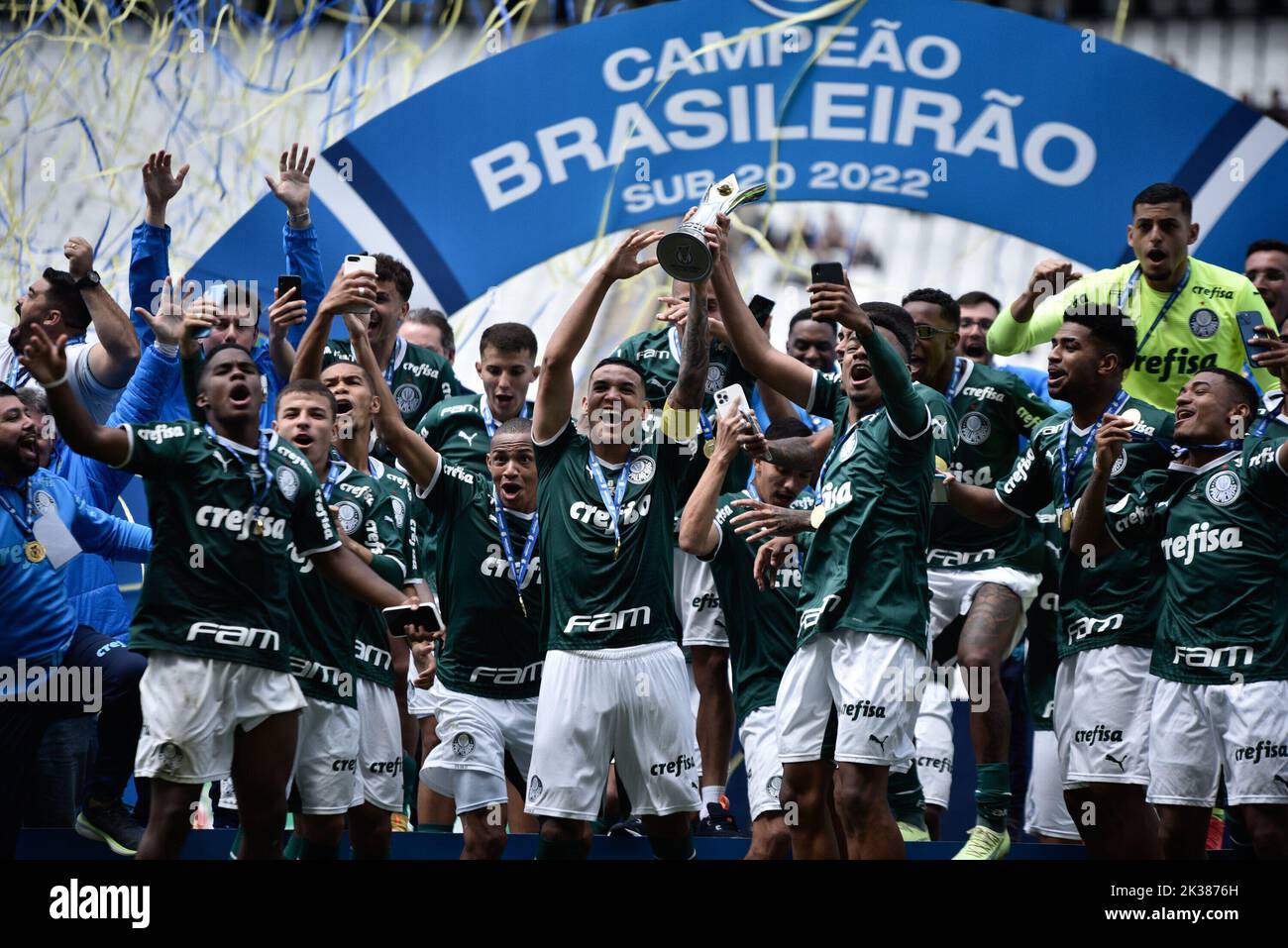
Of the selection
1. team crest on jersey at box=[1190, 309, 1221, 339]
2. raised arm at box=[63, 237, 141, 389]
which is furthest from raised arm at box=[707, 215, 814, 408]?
raised arm at box=[63, 237, 141, 389]

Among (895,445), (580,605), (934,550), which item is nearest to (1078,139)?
(934,550)

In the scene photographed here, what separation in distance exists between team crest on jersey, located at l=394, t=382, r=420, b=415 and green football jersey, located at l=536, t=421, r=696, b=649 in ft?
5.70

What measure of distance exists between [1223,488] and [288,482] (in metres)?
3.50

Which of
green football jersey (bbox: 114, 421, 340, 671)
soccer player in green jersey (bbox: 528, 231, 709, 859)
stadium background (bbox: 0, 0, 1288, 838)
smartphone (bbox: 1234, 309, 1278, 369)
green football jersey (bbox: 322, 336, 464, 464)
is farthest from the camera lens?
stadium background (bbox: 0, 0, 1288, 838)

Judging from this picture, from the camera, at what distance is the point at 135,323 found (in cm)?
816

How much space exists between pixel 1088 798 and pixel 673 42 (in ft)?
15.9

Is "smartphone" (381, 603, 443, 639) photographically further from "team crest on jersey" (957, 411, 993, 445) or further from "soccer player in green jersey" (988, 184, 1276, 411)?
"soccer player in green jersey" (988, 184, 1276, 411)

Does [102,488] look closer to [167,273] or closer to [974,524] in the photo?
[167,273]

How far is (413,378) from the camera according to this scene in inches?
324

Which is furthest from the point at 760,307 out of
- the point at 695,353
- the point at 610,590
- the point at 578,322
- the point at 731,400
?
the point at 610,590

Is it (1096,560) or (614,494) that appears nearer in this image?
(614,494)

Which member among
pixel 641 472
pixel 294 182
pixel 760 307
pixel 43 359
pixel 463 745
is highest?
pixel 294 182

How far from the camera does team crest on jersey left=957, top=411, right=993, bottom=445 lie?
7812 mm

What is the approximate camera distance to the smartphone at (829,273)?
5.93 meters
